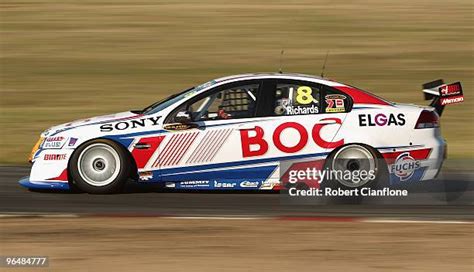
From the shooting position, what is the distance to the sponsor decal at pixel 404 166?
11.0 metres

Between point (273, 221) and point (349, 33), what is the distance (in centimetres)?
1532

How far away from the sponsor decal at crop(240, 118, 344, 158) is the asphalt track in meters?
0.57

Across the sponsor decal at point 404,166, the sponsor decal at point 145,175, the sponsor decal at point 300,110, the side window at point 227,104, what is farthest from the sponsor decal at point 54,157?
the sponsor decal at point 404,166

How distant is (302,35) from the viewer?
79.5 ft

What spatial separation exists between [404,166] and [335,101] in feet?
3.50

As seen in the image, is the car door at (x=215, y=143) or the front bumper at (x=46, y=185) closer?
the car door at (x=215, y=143)

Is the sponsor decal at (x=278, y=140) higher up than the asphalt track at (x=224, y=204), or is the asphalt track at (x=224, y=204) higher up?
the sponsor decal at (x=278, y=140)

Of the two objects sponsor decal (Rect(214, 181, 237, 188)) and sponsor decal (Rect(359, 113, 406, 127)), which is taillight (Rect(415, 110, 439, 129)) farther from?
sponsor decal (Rect(214, 181, 237, 188))

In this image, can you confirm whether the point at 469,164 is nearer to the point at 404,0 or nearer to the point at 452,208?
the point at 452,208

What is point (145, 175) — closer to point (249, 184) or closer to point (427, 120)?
point (249, 184)

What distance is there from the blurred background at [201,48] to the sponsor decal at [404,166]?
5369 millimetres

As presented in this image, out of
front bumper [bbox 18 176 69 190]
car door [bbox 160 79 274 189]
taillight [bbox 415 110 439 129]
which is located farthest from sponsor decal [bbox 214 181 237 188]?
taillight [bbox 415 110 439 129]

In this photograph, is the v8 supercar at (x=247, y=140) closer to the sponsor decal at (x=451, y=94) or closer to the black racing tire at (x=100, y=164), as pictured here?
the black racing tire at (x=100, y=164)

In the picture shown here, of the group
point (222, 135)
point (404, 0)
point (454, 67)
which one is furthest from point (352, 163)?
point (404, 0)
